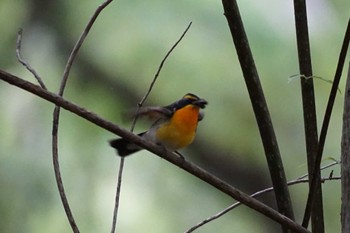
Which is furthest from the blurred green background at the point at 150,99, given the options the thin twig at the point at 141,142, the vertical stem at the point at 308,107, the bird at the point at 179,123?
the thin twig at the point at 141,142

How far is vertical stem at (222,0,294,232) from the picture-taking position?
20.6 inches

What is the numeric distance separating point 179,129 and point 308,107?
0.95ft

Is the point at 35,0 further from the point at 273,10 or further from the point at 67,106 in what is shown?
the point at 67,106

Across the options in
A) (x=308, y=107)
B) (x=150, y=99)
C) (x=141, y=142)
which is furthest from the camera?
(x=150, y=99)

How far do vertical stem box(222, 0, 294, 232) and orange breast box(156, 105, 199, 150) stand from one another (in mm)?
282

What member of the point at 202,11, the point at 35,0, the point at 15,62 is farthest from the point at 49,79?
the point at 202,11

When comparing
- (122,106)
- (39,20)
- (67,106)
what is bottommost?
(67,106)

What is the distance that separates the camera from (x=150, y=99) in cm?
125

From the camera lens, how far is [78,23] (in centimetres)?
135

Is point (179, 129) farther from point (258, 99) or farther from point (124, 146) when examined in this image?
point (258, 99)

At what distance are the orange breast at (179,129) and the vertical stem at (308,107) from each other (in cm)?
27

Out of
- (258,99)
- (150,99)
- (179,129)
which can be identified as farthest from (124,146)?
(150,99)

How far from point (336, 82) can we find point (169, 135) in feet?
1.31

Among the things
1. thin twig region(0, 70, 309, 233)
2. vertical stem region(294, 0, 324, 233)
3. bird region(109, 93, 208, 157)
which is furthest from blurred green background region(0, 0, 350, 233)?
thin twig region(0, 70, 309, 233)
